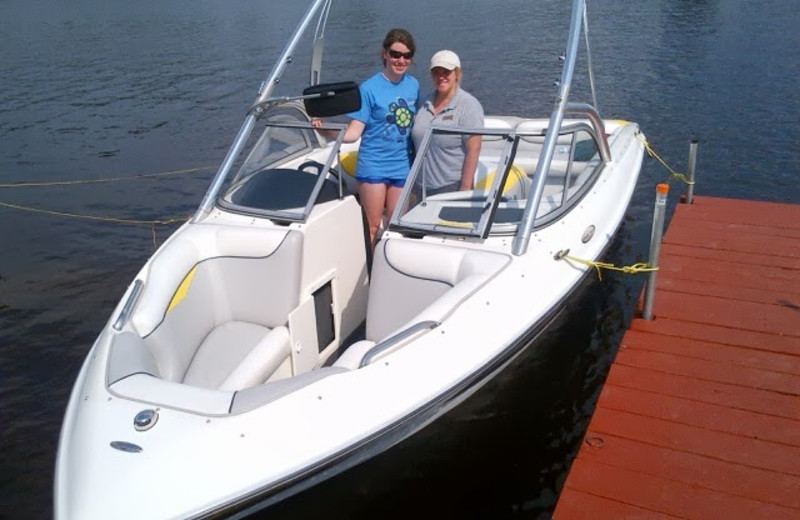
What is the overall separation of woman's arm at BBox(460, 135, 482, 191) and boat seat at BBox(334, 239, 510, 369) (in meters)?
0.75

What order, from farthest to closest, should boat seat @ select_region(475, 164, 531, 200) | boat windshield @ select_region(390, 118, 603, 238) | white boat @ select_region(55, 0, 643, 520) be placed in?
1. boat seat @ select_region(475, 164, 531, 200)
2. boat windshield @ select_region(390, 118, 603, 238)
3. white boat @ select_region(55, 0, 643, 520)

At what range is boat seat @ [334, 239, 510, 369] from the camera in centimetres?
402

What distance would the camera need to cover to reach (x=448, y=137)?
4.64 metres

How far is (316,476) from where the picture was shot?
3.08 m

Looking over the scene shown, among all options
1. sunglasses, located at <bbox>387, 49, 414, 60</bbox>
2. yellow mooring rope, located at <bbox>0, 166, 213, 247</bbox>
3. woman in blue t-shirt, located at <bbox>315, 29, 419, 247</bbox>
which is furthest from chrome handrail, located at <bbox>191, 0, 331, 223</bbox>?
yellow mooring rope, located at <bbox>0, 166, 213, 247</bbox>

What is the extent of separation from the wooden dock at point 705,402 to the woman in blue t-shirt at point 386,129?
1809 mm

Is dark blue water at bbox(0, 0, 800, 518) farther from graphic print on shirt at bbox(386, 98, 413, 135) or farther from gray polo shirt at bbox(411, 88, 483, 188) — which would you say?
graphic print on shirt at bbox(386, 98, 413, 135)

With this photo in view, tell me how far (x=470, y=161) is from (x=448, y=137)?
0.21 m

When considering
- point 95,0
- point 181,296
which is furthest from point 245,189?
point 95,0

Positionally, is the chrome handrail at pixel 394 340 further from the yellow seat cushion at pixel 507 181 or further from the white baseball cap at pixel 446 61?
the white baseball cap at pixel 446 61

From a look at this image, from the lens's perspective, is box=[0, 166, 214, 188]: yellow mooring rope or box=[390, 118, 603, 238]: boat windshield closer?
box=[390, 118, 603, 238]: boat windshield

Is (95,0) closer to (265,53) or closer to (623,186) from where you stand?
(265,53)

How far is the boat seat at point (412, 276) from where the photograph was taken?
13.2ft

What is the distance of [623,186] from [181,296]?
368cm
